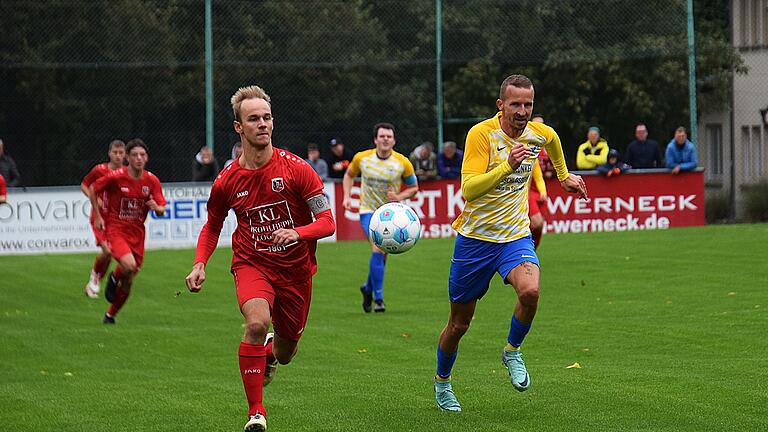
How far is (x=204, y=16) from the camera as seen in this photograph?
25609 mm

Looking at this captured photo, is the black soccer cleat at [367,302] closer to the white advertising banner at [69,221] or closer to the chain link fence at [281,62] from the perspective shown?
the white advertising banner at [69,221]

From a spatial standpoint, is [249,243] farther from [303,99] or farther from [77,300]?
[303,99]

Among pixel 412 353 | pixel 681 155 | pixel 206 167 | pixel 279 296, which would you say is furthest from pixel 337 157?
pixel 279 296

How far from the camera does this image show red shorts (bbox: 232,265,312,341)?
7.94 metres

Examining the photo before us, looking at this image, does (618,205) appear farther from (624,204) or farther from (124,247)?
(124,247)

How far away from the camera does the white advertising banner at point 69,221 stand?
23219 millimetres

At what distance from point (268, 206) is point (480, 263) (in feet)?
4.92

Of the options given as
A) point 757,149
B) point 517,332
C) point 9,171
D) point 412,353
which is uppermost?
point 757,149

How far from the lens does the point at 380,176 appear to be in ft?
50.3

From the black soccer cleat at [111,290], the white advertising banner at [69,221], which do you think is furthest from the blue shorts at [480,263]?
the white advertising banner at [69,221]

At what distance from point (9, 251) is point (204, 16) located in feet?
19.7

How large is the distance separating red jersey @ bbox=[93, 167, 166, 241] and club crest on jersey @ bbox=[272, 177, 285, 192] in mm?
6938

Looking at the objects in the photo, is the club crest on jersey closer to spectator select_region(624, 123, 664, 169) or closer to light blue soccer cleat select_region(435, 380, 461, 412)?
light blue soccer cleat select_region(435, 380, 461, 412)

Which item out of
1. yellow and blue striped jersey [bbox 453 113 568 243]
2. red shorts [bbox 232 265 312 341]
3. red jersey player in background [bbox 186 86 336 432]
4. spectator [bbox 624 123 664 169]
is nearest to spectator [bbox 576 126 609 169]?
spectator [bbox 624 123 664 169]
